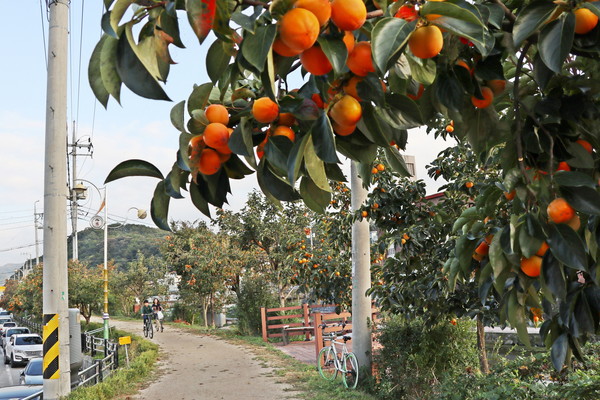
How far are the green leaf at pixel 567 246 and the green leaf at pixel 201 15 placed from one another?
3.05 ft

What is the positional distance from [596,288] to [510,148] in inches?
20.6

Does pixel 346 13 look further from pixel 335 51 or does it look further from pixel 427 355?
pixel 427 355

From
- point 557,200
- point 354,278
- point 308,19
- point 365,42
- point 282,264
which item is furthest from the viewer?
point 282,264

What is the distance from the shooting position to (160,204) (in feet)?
3.73

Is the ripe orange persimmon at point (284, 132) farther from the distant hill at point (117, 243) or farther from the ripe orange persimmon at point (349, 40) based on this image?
the distant hill at point (117, 243)

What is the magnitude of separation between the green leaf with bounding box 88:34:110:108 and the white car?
2051 cm

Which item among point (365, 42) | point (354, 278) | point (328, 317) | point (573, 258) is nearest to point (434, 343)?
point (354, 278)

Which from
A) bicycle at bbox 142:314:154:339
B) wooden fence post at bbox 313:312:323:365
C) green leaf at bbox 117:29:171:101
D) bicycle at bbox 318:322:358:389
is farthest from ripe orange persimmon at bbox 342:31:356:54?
bicycle at bbox 142:314:154:339

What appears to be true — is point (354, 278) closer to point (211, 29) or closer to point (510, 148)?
point (510, 148)

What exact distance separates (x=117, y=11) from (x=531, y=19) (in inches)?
34.1

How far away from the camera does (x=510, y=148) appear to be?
1768mm

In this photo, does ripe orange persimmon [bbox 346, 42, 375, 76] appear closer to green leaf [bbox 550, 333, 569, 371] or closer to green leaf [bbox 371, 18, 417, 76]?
green leaf [bbox 371, 18, 417, 76]

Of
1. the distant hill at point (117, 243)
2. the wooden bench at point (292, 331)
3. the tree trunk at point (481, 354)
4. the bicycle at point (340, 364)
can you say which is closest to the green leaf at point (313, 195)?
the tree trunk at point (481, 354)

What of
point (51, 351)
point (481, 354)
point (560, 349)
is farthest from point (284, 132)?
point (51, 351)
